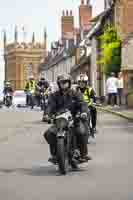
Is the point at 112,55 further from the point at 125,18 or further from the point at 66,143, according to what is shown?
the point at 66,143

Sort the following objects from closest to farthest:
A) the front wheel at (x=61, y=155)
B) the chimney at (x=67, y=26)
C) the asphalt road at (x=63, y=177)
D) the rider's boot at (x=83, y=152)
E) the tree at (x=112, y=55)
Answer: the asphalt road at (x=63, y=177)
the front wheel at (x=61, y=155)
the rider's boot at (x=83, y=152)
the tree at (x=112, y=55)
the chimney at (x=67, y=26)

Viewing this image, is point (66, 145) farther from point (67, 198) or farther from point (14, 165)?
point (67, 198)

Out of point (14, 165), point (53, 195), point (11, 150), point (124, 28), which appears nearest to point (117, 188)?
point (53, 195)

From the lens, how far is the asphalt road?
11.6 meters

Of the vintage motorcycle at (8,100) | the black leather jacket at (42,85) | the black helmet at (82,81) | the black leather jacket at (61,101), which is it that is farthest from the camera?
the vintage motorcycle at (8,100)

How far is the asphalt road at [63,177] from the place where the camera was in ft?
38.0

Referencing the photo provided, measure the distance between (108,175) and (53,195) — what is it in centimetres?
254

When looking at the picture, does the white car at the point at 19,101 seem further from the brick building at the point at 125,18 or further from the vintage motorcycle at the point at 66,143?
the vintage motorcycle at the point at 66,143

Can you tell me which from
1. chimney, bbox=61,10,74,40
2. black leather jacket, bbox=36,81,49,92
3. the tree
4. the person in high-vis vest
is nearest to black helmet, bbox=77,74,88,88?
the person in high-vis vest

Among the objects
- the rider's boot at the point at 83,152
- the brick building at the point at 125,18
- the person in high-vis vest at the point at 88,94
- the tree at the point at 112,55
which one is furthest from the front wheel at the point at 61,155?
the brick building at the point at 125,18

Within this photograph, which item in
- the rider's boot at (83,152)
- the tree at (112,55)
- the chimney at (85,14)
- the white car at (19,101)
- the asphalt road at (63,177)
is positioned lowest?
the white car at (19,101)

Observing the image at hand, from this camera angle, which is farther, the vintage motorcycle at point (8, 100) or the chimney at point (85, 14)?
the chimney at point (85, 14)

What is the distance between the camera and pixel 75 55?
113562 millimetres

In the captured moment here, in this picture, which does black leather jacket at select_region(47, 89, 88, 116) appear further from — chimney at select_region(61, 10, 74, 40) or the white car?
chimney at select_region(61, 10, 74, 40)
